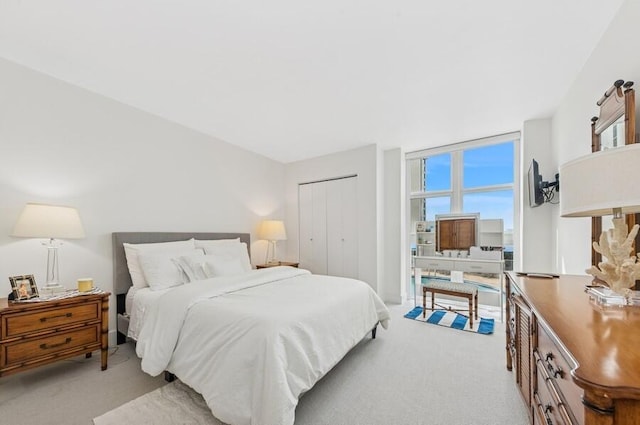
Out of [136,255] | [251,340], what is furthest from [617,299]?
[136,255]

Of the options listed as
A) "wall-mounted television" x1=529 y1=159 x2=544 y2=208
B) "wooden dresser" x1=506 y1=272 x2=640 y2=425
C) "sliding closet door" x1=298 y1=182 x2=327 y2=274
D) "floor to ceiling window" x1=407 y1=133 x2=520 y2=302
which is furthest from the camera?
"sliding closet door" x1=298 y1=182 x2=327 y2=274

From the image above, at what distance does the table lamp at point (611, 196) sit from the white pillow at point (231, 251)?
9.79ft

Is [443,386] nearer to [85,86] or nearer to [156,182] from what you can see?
[156,182]

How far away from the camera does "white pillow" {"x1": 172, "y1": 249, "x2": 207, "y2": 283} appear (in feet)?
9.27

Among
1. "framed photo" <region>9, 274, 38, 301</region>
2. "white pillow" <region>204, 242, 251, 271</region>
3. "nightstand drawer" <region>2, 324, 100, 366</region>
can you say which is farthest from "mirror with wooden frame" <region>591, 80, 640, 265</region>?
"framed photo" <region>9, 274, 38, 301</region>

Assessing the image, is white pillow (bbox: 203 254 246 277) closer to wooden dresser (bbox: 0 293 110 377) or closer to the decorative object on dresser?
wooden dresser (bbox: 0 293 110 377)

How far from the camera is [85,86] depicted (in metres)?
2.69

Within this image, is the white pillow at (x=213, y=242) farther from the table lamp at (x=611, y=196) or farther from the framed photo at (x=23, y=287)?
the table lamp at (x=611, y=196)

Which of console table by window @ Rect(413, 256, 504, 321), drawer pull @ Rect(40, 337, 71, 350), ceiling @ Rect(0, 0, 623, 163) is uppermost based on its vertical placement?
ceiling @ Rect(0, 0, 623, 163)

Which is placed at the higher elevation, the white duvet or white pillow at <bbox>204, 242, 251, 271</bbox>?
white pillow at <bbox>204, 242, 251, 271</bbox>

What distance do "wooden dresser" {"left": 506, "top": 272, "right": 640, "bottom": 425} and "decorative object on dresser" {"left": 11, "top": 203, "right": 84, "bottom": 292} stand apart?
3079 millimetres

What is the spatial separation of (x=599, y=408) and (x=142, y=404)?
2.35 meters

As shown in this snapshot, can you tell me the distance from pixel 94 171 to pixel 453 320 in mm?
4421

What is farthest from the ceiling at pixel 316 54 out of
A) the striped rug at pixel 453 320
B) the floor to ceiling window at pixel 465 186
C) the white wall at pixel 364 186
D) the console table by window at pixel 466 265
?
the striped rug at pixel 453 320
